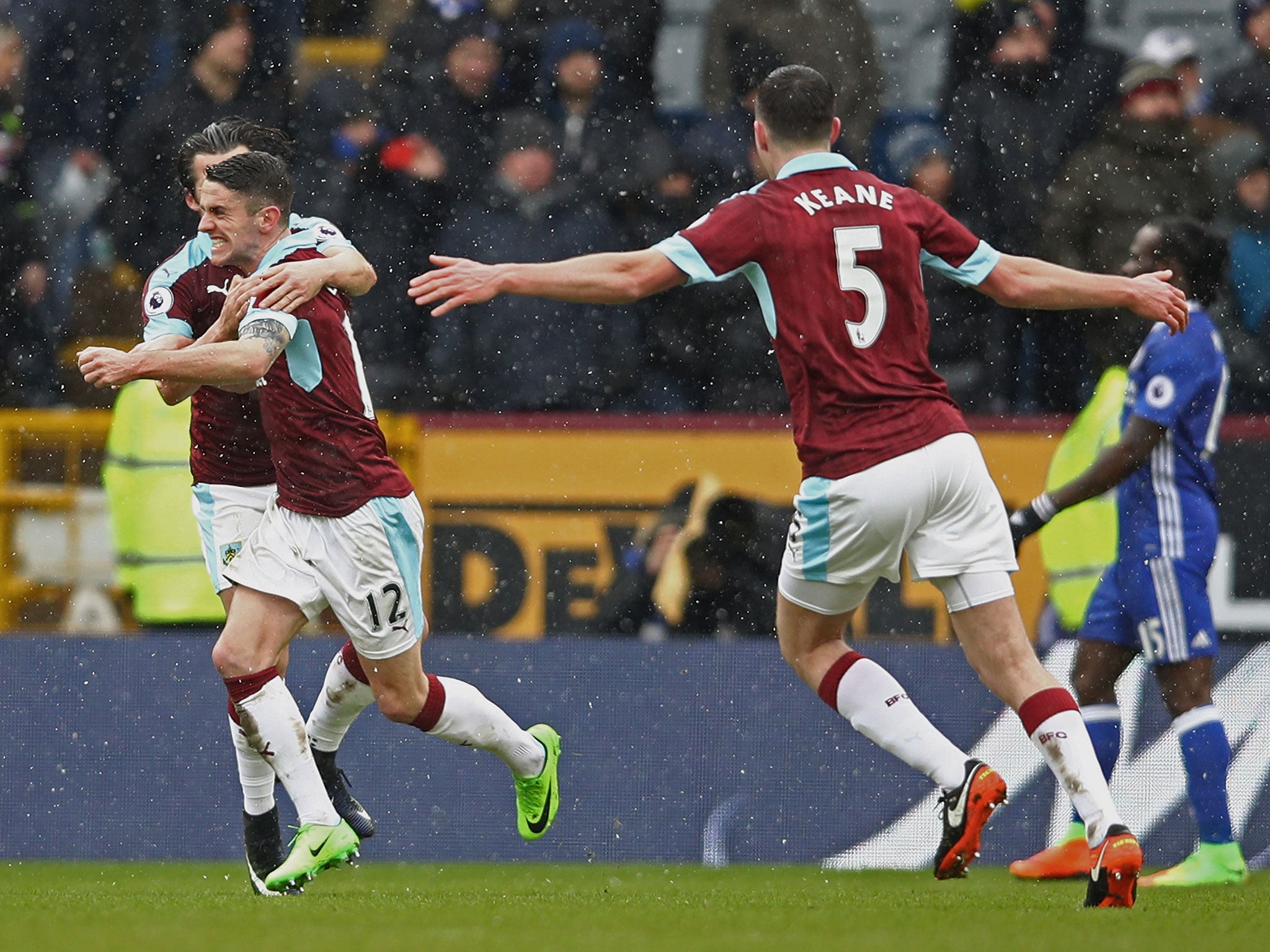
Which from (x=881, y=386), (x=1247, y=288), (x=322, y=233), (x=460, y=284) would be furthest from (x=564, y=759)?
(x=1247, y=288)

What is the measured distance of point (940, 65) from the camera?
10.3 meters

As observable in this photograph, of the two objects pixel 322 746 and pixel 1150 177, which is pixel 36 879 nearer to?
pixel 322 746

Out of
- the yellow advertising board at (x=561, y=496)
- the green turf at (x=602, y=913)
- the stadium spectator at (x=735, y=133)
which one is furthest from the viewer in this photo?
the stadium spectator at (x=735, y=133)

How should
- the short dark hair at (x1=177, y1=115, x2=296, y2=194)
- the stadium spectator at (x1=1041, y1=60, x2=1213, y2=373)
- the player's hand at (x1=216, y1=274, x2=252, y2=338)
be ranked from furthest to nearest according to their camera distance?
1. the stadium spectator at (x1=1041, y1=60, x2=1213, y2=373)
2. the short dark hair at (x1=177, y1=115, x2=296, y2=194)
3. the player's hand at (x1=216, y1=274, x2=252, y2=338)

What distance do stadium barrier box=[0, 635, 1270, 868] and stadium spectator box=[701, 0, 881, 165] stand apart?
3328 millimetres

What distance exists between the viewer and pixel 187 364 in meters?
5.17

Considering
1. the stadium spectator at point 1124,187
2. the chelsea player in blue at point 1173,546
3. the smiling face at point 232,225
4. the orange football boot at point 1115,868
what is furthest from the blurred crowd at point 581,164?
the orange football boot at point 1115,868

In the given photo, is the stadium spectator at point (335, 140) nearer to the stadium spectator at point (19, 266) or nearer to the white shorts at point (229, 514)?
the stadium spectator at point (19, 266)

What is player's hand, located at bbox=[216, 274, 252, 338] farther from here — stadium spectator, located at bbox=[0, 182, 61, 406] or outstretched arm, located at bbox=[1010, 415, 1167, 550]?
stadium spectator, located at bbox=[0, 182, 61, 406]

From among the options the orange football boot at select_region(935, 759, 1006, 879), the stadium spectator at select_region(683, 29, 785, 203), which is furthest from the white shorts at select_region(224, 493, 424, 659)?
the stadium spectator at select_region(683, 29, 785, 203)

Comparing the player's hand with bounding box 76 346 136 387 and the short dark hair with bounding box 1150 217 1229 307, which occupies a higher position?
the short dark hair with bounding box 1150 217 1229 307

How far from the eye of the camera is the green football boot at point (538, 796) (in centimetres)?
626

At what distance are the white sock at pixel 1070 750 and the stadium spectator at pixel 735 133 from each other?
4.75m

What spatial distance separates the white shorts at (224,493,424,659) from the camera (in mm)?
5582
